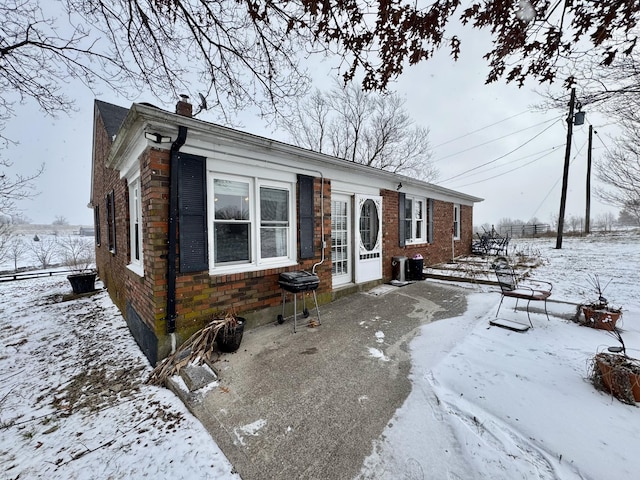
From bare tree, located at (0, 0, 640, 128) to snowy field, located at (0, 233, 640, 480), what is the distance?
113 inches

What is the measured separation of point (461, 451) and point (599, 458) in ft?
2.72

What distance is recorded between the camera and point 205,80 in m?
4.12

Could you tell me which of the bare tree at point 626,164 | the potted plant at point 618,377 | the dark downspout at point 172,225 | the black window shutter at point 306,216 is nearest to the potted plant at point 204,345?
the dark downspout at point 172,225

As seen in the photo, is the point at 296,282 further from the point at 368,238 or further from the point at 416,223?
the point at 416,223

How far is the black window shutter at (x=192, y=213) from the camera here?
3252mm

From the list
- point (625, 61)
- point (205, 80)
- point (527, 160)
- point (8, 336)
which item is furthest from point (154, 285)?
point (527, 160)

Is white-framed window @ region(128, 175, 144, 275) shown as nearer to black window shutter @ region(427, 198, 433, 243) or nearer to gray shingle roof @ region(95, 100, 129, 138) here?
gray shingle roof @ region(95, 100, 129, 138)

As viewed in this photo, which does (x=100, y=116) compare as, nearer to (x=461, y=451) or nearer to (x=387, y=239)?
(x=387, y=239)

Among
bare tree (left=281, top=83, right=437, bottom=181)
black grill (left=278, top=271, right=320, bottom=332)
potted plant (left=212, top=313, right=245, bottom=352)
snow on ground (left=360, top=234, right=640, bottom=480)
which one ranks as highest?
bare tree (left=281, top=83, right=437, bottom=181)

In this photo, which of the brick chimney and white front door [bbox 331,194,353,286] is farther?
white front door [bbox 331,194,353,286]

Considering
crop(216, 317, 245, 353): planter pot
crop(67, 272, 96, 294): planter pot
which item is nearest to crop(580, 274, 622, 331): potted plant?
crop(216, 317, 245, 353): planter pot

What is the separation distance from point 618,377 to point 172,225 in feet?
15.7

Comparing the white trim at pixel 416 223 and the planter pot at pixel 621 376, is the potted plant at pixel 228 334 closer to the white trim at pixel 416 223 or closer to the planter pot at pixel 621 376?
the planter pot at pixel 621 376

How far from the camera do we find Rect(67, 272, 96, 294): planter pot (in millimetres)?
7180
